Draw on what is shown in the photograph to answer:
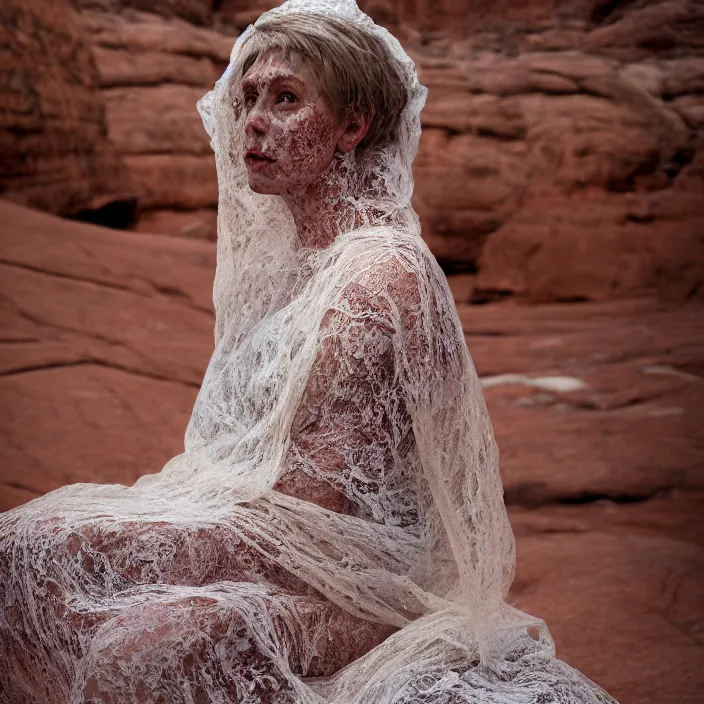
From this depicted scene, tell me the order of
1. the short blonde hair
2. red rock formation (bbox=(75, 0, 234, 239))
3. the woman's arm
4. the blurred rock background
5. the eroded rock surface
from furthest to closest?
red rock formation (bbox=(75, 0, 234, 239)) < the blurred rock background < the eroded rock surface < the short blonde hair < the woman's arm

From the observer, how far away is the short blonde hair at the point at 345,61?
8.90 feet

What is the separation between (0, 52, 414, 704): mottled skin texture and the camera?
2.20m

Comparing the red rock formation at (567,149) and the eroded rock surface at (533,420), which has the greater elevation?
the red rock formation at (567,149)

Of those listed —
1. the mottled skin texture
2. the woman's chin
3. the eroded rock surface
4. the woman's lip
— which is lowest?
the eroded rock surface

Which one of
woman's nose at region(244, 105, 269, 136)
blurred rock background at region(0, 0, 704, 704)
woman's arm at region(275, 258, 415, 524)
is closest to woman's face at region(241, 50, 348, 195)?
woman's nose at region(244, 105, 269, 136)

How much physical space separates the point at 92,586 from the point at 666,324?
474 centimetres

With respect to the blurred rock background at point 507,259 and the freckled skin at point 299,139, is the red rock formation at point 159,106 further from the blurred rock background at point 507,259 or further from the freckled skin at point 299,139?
the freckled skin at point 299,139

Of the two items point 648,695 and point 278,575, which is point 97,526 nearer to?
point 278,575

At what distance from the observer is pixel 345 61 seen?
8.95 feet

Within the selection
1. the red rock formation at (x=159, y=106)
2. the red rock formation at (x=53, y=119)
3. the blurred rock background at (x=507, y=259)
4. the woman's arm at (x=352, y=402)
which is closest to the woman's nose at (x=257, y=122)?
the woman's arm at (x=352, y=402)

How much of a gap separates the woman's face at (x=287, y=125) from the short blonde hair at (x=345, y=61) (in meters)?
0.03

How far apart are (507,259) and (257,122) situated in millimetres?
4780

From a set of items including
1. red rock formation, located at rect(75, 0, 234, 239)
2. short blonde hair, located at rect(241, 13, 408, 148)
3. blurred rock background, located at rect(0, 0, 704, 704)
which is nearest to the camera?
short blonde hair, located at rect(241, 13, 408, 148)

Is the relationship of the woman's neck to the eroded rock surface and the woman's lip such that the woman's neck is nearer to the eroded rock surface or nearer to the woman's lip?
the woman's lip
